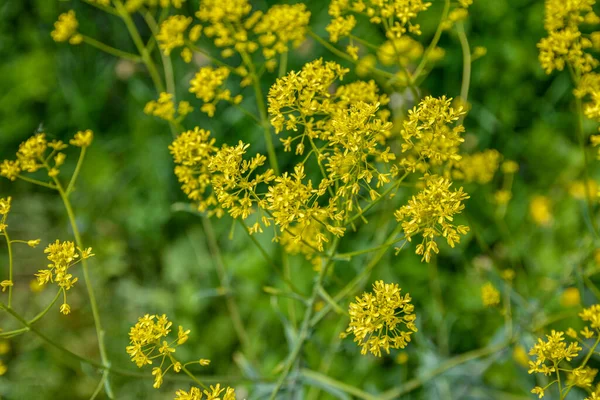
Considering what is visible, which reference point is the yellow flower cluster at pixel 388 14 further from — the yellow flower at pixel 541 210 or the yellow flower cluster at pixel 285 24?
the yellow flower at pixel 541 210

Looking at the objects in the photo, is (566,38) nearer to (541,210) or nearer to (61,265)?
(541,210)

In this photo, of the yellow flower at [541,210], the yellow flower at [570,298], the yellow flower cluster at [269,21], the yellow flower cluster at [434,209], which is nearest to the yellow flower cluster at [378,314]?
the yellow flower cluster at [434,209]

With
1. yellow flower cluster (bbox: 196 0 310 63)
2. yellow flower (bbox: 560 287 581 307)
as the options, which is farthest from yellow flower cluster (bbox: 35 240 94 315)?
yellow flower (bbox: 560 287 581 307)

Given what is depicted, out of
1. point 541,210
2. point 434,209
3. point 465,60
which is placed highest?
point 434,209

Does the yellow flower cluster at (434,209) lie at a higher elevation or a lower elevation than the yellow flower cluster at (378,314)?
higher

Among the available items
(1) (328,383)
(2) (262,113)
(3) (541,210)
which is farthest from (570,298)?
(2) (262,113)

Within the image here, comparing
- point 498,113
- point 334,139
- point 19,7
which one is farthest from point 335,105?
point 19,7

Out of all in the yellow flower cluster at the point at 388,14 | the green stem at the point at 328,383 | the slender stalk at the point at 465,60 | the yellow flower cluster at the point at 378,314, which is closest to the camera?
the yellow flower cluster at the point at 378,314
